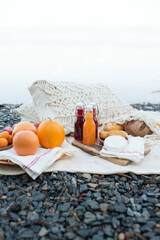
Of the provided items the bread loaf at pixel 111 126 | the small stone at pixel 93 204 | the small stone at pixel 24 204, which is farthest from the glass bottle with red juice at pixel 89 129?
the small stone at pixel 24 204

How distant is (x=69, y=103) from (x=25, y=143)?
1.13m

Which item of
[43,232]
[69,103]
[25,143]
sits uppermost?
[69,103]

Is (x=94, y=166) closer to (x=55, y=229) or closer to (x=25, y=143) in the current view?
(x=25, y=143)

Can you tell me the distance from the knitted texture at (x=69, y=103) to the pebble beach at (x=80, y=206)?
984 millimetres

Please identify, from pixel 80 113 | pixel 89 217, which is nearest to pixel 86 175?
pixel 89 217

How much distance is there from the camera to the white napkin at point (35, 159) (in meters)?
1.78

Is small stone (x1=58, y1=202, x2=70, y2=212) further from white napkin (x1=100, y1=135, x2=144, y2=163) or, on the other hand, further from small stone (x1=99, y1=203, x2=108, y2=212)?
white napkin (x1=100, y1=135, x2=144, y2=163)

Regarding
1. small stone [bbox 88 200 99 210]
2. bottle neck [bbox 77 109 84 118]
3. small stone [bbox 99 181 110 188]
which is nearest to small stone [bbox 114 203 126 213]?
small stone [bbox 88 200 99 210]

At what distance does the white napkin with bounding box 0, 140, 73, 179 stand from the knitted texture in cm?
76

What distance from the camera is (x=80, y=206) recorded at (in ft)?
4.92

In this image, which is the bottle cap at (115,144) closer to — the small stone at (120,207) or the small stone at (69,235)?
the small stone at (120,207)

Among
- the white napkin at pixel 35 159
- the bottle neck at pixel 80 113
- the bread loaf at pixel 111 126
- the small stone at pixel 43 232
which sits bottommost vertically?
the small stone at pixel 43 232

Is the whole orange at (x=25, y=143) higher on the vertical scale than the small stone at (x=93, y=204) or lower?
higher

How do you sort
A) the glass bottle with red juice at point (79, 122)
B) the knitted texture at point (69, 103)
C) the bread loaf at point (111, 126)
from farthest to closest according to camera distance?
the knitted texture at point (69, 103), the bread loaf at point (111, 126), the glass bottle with red juice at point (79, 122)
